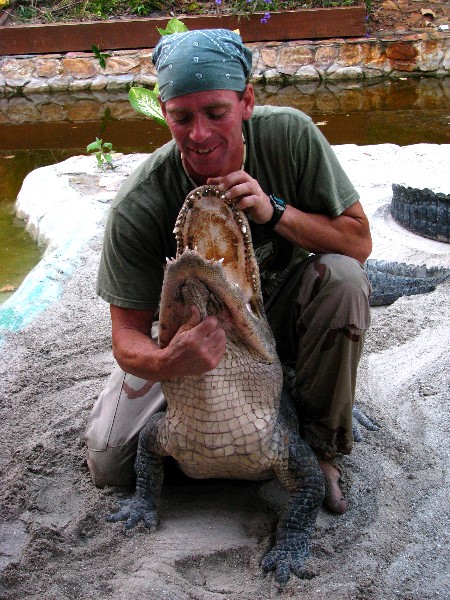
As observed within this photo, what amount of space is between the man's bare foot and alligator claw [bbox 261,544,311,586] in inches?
8.8

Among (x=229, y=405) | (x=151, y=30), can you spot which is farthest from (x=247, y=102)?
(x=151, y=30)

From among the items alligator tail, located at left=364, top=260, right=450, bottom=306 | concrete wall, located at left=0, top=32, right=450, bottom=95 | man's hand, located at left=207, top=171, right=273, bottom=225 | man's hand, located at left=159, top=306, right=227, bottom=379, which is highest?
man's hand, located at left=207, top=171, right=273, bottom=225

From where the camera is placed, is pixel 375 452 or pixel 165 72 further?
pixel 375 452

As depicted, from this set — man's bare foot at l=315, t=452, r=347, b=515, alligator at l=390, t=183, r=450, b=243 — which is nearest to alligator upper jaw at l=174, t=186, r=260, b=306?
man's bare foot at l=315, t=452, r=347, b=515

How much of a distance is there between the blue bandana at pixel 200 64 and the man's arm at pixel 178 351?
1.84ft

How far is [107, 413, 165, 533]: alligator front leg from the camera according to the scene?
2156 millimetres

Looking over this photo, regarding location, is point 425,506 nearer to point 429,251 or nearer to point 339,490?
point 339,490

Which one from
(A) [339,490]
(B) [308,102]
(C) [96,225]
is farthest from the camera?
(B) [308,102]

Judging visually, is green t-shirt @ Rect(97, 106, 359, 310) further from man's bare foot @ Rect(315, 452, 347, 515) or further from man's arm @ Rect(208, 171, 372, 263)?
man's bare foot @ Rect(315, 452, 347, 515)

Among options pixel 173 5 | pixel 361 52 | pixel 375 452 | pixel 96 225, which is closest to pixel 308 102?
pixel 361 52

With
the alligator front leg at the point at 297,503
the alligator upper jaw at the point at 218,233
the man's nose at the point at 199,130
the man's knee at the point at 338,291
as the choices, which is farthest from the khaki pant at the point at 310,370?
the man's nose at the point at 199,130

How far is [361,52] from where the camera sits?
9633 millimetres

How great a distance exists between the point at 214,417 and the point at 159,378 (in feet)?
0.57

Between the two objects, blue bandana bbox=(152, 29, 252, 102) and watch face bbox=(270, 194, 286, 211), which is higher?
blue bandana bbox=(152, 29, 252, 102)
